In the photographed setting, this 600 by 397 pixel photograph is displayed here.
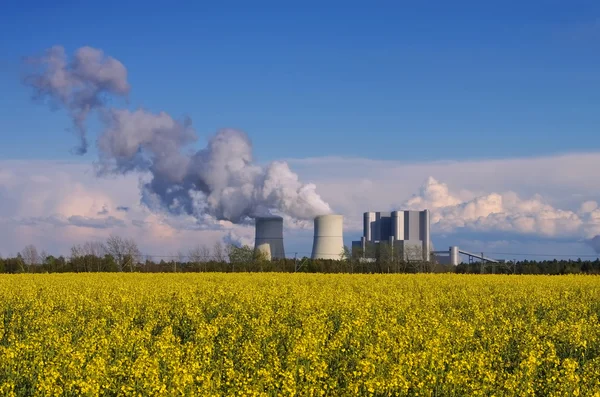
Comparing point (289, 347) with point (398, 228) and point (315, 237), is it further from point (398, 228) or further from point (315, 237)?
point (398, 228)

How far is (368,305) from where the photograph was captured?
70.0 feet

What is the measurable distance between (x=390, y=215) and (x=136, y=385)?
98894mm

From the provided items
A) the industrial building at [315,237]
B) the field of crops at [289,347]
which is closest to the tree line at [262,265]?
the industrial building at [315,237]

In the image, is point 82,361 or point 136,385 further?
point 82,361

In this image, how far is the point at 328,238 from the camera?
71.8 meters

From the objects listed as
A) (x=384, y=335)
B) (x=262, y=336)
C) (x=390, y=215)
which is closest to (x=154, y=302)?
(x=262, y=336)

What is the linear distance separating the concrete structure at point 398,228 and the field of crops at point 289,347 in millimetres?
72486

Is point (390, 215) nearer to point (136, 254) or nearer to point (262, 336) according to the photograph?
point (136, 254)

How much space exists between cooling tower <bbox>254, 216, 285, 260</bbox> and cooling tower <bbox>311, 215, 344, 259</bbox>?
400 centimetres

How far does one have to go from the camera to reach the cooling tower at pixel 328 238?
71238 millimetres

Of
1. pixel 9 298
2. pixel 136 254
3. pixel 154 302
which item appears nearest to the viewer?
pixel 154 302

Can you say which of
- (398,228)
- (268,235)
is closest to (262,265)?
(268,235)

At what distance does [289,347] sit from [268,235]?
56.1 meters

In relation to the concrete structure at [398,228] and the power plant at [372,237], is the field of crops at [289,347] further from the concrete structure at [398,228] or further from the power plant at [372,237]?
the concrete structure at [398,228]
